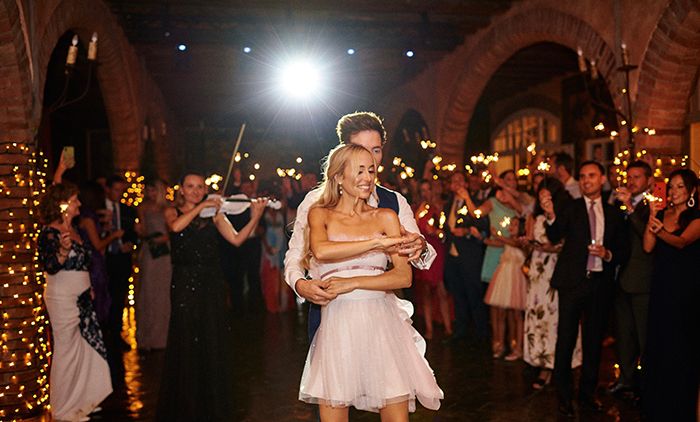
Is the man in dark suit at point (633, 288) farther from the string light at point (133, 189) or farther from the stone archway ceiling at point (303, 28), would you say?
the string light at point (133, 189)

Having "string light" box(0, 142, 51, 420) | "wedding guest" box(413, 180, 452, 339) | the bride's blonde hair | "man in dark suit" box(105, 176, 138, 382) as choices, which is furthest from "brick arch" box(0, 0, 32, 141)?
"wedding guest" box(413, 180, 452, 339)

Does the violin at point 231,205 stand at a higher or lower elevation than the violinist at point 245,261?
higher

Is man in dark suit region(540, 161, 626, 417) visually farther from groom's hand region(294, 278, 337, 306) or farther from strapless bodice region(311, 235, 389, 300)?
groom's hand region(294, 278, 337, 306)

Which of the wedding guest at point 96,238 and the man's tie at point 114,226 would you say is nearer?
the wedding guest at point 96,238

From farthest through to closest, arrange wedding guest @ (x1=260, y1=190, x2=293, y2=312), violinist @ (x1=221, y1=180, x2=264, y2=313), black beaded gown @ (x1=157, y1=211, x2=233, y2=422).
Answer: violinist @ (x1=221, y1=180, x2=264, y2=313) → wedding guest @ (x1=260, y1=190, x2=293, y2=312) → black beaded gown @ (x1=157, y1=211, x2=233, y2=422)

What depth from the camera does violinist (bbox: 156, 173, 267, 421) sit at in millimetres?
5035

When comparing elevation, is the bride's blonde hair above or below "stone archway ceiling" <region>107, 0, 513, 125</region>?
below

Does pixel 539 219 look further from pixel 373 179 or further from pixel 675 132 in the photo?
pixel 373 179

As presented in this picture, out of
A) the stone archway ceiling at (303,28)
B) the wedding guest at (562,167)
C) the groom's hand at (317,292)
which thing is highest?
the stone archway ceiling at (303,28)

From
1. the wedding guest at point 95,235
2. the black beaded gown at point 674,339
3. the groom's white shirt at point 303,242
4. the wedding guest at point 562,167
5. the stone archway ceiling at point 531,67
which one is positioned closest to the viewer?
the groom's white shirt at point 303,242

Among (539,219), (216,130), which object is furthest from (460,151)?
(216,130)

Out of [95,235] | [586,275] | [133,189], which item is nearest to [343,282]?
[586,275]

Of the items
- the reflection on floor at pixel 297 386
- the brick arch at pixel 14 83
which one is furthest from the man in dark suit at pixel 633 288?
the brick arch at pixel 14 83

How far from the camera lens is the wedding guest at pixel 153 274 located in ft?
25.6
